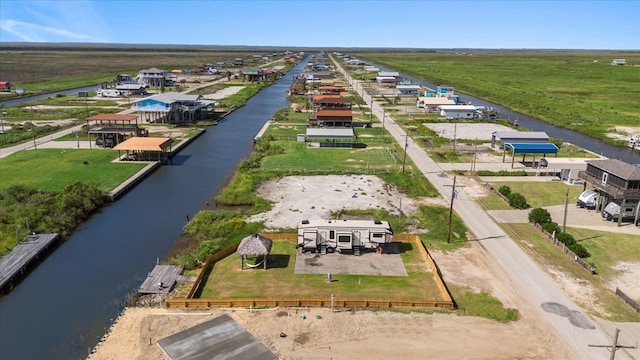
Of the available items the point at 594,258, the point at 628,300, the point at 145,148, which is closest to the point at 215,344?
the point at 628,300

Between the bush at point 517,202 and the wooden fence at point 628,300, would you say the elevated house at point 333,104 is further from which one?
the wooden fence at point 628,300

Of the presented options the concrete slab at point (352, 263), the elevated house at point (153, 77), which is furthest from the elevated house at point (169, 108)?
the concrete slab at point (352, 263)

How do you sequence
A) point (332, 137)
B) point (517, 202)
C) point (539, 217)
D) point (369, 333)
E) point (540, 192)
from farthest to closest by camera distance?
point (332, 137), point (540, 192), point (517, 202), point (539, 217), point (369, 333)

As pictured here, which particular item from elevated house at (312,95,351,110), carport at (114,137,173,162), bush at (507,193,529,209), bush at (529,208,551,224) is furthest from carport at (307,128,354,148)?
bush at (529,208,551,224)

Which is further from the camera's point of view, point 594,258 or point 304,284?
point 594,258

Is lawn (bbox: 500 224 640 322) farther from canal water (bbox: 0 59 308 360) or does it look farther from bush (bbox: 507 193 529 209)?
canal water (bbox: 0 59 308 360)

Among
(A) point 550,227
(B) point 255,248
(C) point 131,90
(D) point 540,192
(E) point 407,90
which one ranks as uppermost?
(E) point 407,90

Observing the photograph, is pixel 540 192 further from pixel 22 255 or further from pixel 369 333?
pixel 22 255
